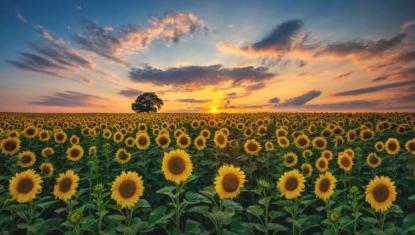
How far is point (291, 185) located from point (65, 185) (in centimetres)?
411

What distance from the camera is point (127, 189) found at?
5.61 m

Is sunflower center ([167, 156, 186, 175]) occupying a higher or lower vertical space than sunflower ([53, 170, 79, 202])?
higher

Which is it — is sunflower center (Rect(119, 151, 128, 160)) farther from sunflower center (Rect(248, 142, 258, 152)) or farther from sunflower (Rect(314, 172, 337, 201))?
sunflower (Rect(314, 172, 337, 201))

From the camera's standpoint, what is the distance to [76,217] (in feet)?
15.4

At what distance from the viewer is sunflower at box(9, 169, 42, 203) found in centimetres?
607

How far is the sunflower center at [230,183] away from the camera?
5.59 metres

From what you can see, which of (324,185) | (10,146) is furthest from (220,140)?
(10,146)

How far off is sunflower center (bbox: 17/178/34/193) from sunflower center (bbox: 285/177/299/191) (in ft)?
15.2

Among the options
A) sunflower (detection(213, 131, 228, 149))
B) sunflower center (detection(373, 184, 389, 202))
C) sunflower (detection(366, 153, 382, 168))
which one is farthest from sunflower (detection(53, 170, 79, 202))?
sunflower (detection(366, 153, 382, 168))

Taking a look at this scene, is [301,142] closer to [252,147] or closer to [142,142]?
[252,147]

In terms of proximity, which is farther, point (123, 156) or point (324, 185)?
point (123, 156)

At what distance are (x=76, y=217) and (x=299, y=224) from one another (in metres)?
3.43

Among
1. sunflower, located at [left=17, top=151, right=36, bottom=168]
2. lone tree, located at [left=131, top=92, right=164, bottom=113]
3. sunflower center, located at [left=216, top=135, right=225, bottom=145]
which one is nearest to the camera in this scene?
sunflower, located at [left=17, top=151, right=36, bottom=168]

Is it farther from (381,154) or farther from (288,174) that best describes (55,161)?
(381,154)
